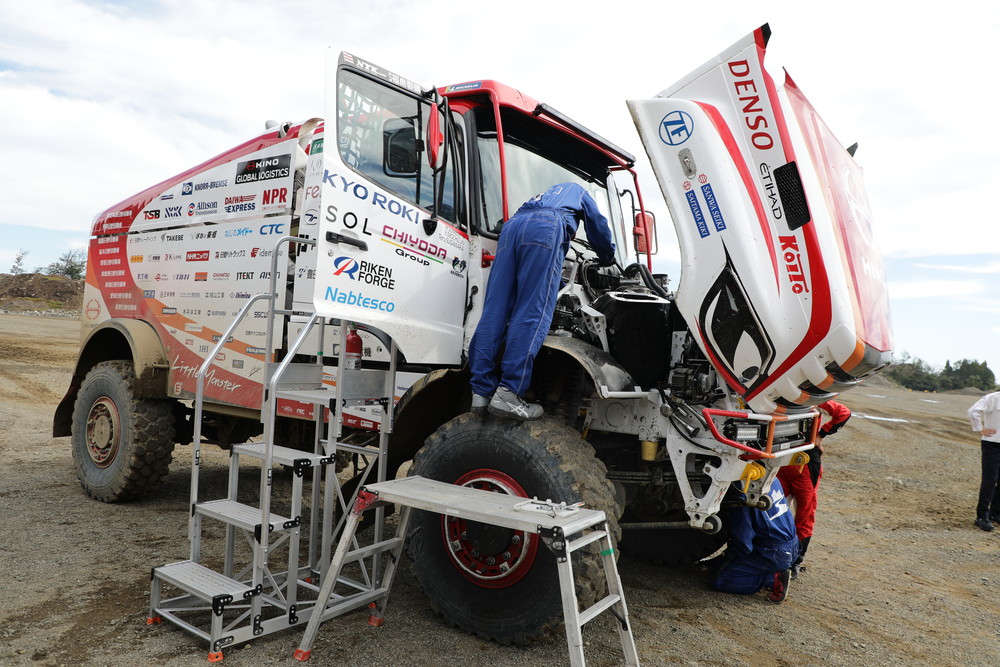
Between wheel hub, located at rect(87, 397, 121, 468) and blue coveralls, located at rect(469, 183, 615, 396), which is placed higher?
blue coveralls, located at rect(469, 183, 615, 396)

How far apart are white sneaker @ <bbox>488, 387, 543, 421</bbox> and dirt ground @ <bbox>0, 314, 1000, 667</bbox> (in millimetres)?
1142

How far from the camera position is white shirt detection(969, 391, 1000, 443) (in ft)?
24.7

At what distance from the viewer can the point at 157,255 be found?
5953 millimetres

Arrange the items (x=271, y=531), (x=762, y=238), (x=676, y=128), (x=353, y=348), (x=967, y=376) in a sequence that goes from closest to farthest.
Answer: (x=762, y=238), (x=676, y=128), (x=271, y=531), (x=353, y=348), (x=967, y=376)

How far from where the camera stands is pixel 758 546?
176 inches

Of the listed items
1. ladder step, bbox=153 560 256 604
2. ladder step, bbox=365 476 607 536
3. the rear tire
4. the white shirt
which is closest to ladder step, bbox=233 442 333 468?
ladder step, bbox=365 476 607 536

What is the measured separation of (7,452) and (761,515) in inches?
326

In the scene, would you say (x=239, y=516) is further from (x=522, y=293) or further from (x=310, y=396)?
(x=522, y=293)

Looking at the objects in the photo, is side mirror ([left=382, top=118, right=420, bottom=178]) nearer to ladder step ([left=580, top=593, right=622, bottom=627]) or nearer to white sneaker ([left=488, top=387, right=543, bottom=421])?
white sneaker ([left=488, top=387, right=543, bottom=421])

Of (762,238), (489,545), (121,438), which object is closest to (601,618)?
(489,545)

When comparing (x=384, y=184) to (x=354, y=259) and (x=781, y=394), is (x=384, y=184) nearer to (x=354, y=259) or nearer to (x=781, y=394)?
(x=354, y=259)

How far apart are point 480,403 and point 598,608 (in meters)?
1.15

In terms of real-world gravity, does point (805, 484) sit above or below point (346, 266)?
A: below

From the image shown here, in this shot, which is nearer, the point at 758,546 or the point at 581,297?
the point at 581,297
